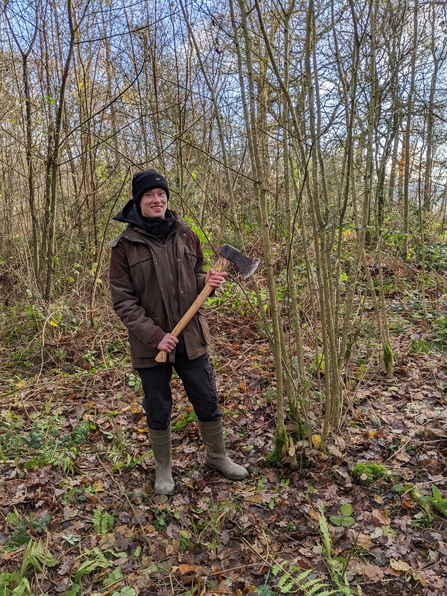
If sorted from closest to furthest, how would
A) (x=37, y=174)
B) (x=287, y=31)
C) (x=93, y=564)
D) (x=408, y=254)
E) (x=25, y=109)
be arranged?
1. (x=93, y=564)
2. (x=287, y=31)
3. (x=25, y=109)
4. (x=37, y=174)
5. (x=408, y=254)

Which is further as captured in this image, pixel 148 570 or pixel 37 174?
pixel 37 174

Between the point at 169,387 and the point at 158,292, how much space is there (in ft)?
2.25

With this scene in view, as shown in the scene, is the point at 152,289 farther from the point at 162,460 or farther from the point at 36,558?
the point at 36,558

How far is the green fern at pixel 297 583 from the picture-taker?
6.44 feet

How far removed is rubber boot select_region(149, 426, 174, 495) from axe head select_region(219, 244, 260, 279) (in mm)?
1268

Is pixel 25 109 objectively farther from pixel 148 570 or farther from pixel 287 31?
pixel 148 570

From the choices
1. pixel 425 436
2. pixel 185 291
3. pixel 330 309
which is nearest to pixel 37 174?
pixel 185 291

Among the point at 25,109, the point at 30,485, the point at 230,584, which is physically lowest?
the point at 230,584

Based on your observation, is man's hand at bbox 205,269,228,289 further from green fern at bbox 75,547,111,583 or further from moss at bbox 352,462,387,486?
green fern at bbox 75,547,111,583

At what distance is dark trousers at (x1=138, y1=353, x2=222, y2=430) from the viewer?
2.69 meters

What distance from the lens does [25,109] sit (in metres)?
5.52

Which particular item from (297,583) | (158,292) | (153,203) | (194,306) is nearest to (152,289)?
(158,292)

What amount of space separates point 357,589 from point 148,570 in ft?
3.63

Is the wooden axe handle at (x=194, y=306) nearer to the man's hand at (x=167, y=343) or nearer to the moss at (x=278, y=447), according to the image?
the man's hand at (x=167, y=343)
